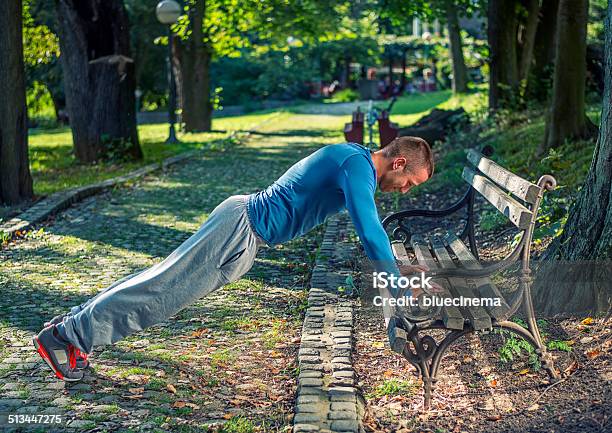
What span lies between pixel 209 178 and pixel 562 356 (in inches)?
466

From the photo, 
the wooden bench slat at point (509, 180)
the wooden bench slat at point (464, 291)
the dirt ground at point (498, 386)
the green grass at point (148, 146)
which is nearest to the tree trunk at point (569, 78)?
the wooden bench slat at point (509, 180)

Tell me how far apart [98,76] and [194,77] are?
11082 mm

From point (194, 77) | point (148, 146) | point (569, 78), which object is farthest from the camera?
point (194, 77)

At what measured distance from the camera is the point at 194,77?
29.9 metres

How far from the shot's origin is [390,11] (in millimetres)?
26219

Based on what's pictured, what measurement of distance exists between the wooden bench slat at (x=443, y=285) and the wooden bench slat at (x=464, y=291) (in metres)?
0.05

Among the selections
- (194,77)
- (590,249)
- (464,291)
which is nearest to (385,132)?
(590,249)

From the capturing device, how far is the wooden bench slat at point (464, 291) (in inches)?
197

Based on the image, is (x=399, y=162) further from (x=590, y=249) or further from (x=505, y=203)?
(x=590, y=249)

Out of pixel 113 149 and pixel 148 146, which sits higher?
pixel 113 149

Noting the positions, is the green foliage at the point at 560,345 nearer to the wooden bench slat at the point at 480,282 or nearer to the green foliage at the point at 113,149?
the wooden bench slat at the point at 480,282

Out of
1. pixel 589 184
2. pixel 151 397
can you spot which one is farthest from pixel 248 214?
pixel 589 184

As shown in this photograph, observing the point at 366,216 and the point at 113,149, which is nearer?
the point at 366,216

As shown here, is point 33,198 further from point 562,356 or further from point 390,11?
point 390,11
